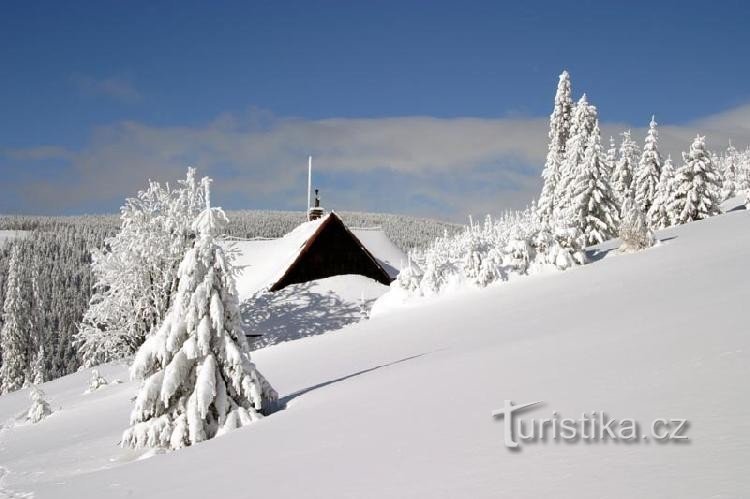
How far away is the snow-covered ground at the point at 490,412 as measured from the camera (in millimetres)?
4223

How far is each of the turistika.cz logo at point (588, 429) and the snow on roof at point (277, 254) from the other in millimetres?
25356

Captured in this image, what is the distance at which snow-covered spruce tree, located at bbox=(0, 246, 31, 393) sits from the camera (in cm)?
5884

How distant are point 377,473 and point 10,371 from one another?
6624 cm

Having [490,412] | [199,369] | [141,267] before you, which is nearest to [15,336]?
[141,267]

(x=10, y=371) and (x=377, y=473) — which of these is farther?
(x=10, y=371)

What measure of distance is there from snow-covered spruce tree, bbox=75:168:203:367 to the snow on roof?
3702 mm

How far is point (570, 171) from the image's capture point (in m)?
41.3

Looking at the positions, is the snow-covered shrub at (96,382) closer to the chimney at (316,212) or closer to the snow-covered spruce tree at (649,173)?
the chimney at (316,212)

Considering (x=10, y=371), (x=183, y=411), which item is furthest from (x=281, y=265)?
(x=10, y=371)

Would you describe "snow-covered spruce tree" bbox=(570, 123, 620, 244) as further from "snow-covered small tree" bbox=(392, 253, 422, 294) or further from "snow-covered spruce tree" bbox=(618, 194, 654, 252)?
"snow-covered small tree" bbox=(392, 253, 422, 294)

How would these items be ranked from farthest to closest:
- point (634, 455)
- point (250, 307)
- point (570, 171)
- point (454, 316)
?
1. point (570, 171)
2. point (250, 307)
3. point (454, 316)
4. point (634, 455)

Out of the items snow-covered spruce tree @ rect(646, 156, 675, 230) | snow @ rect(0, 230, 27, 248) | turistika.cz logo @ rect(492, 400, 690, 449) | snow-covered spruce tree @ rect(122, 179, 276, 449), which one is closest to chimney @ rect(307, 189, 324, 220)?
snow-covered spruce tree @ rect(646, 156, 675, 230)

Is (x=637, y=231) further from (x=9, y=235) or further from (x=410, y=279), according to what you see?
(x=9, y=235)

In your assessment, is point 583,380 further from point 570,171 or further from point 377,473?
point 570,171
